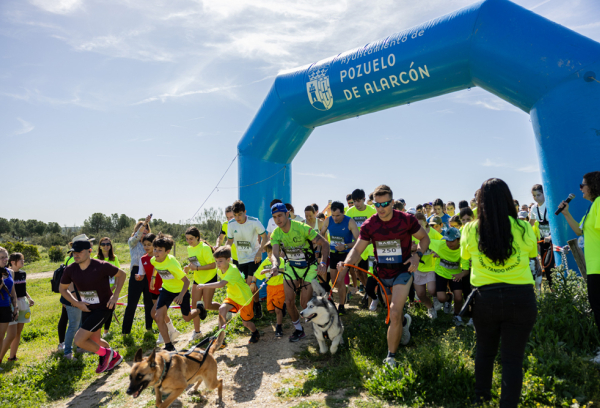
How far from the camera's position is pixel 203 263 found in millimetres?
6734

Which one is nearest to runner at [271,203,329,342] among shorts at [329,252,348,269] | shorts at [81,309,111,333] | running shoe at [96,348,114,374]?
shorts at [329,252,348,269]

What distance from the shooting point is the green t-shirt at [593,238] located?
3.80 m

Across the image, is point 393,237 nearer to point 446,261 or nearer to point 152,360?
point 446,261

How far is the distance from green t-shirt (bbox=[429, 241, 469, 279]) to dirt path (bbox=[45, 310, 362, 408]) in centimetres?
251

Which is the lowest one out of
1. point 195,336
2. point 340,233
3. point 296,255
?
point 195,336

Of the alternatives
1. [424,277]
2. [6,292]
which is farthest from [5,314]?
[424,277]

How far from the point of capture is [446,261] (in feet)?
20.2

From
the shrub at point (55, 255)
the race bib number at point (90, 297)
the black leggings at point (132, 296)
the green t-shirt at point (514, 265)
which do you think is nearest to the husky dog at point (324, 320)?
the green t-shirt at point (514, 265)

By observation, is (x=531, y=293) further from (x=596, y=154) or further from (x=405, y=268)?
(x=596, y=154)

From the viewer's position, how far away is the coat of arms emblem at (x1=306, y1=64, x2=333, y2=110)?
25.7 ft

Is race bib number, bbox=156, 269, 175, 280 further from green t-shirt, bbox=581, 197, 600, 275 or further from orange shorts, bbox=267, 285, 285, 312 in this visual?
green t-shirt, bbox=581, 197, 600, 275

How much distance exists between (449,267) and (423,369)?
2567 mm

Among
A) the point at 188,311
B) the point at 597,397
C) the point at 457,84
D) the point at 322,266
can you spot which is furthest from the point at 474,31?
the point at 188,311

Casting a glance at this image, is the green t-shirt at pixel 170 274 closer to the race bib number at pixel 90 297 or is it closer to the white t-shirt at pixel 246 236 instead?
the race bib number at pixel 90 297
